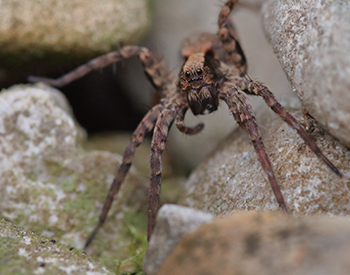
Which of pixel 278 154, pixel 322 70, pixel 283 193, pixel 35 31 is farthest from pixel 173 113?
pixel 35 31

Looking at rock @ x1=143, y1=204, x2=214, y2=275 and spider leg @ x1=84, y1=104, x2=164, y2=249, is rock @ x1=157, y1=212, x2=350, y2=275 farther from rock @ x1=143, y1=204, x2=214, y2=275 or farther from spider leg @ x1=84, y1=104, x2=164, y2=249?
spider leg @ x1=84, y1=104, x2=164, y2=249

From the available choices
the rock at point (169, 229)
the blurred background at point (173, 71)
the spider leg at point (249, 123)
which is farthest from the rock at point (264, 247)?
the blurred background at point (173, 71)

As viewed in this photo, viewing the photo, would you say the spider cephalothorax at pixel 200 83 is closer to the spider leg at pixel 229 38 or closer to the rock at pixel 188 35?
the spider leg at pixel 229 38

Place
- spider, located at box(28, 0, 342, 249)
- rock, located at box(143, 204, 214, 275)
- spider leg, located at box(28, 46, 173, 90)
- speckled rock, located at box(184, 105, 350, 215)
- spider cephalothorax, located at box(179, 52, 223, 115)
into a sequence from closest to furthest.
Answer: rock, located at box(143, 204, 214, 275) → speckled rock, located at box(184, 105, 350, 215) → spider, located at box(28, 0, 342, 249) → spider cephalothorax, located at box(179, 52, 223, 115) → spider leg, located at box(28, 46, 173, 90)

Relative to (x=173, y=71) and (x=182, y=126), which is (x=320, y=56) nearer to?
(x=182, y=126)

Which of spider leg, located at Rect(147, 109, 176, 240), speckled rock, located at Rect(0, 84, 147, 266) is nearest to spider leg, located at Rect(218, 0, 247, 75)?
spider leg, located at Rect(147, 109, 176, 240)

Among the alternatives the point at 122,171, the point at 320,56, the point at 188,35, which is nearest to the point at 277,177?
the point at 320,56

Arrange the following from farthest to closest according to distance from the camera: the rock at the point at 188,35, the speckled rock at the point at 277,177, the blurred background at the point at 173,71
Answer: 1. the rock at the point at 188,35
2. the blurred background at the point at 173,71
3. the speckled rock at the point at 277,177

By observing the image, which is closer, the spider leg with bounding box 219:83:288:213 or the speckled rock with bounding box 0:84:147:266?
the spider leg with bounding box 219:83:288:213
